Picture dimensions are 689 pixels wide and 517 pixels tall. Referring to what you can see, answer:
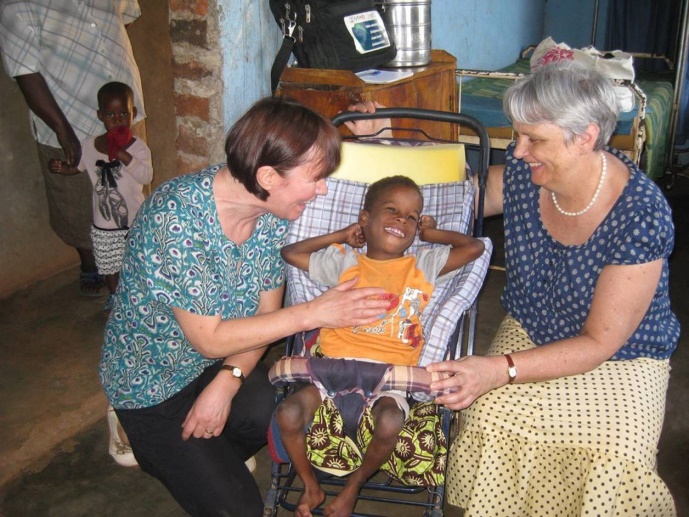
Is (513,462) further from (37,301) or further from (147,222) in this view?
(37,301)

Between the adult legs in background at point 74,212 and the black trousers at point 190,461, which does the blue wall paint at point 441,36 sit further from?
the black trousers at point 190,461

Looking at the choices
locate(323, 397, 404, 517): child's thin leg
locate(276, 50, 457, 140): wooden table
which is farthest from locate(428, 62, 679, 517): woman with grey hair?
locate(276, 50, 457, 140): wooden table

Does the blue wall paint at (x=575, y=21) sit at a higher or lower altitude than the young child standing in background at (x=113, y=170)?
higher

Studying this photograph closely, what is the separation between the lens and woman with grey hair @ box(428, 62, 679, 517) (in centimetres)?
197

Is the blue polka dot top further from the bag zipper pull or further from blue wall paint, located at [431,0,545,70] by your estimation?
blue wall paint, located at [431,0,545,70]

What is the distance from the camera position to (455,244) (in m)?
2.28

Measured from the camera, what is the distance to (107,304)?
367 centimetres

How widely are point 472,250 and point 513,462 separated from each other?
0.67 m

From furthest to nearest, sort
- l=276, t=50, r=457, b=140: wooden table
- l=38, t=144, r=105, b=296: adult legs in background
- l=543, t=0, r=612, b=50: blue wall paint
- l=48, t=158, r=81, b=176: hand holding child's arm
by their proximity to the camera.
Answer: l=543, t=0, r=612, b=50: blue wall paint, l=38, t=144, r=105, b=296: adult legs in background, l=48, t=158, r=81, b=176: hand holding child's arm, l=276, t=50, r=457, b=140: wooden table

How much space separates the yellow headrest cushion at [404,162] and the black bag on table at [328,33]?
0.92 metres

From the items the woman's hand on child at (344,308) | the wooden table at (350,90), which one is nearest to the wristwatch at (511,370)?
the woman's hand on child at (344,308)

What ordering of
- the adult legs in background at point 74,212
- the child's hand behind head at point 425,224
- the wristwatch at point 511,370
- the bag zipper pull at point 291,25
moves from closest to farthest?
the wristwatch at point 511,370, the child's hand behind head at point 425,224, the bag zipper pull at point 291,25, the adult legs in background at point 74,212

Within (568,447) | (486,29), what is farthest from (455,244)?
(486,29)

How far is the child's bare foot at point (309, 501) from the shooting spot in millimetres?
2018
